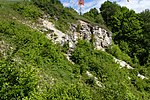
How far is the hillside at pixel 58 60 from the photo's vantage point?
28395 mm

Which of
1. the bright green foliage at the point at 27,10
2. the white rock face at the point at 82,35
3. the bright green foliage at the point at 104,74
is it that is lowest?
the bright green foliage at the point at 104,74

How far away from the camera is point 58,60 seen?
139 ft

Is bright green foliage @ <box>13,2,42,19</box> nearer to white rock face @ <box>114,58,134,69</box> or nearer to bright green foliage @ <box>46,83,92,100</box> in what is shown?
white rock face @ <box>114,58,134,69</box>

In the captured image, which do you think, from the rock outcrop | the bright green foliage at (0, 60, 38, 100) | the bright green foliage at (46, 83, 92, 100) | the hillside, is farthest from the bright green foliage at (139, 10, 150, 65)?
the bright green foliage at (0, 60, 38, 100)

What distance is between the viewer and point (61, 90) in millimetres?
29594

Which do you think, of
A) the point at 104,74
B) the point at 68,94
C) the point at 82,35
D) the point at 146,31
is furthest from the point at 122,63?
the point at 68,94

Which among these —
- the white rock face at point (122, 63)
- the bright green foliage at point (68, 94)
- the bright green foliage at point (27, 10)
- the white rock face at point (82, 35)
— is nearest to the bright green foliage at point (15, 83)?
the bright green foliage at point (68, 94)

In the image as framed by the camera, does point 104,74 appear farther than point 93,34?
No

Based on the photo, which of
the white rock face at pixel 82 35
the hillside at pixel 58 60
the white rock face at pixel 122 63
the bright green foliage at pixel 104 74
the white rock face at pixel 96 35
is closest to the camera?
the hillside at pixel 58 60

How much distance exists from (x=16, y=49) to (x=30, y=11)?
11782 mm

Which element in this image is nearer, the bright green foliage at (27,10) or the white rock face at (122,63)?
the bright green foliage at (27,10)

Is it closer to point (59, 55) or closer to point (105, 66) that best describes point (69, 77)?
point (59, 55)

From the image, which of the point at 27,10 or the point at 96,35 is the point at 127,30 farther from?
the point at 27,10

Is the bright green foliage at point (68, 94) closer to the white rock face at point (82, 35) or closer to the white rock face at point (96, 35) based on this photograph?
the white rock face at point (82, 35)
